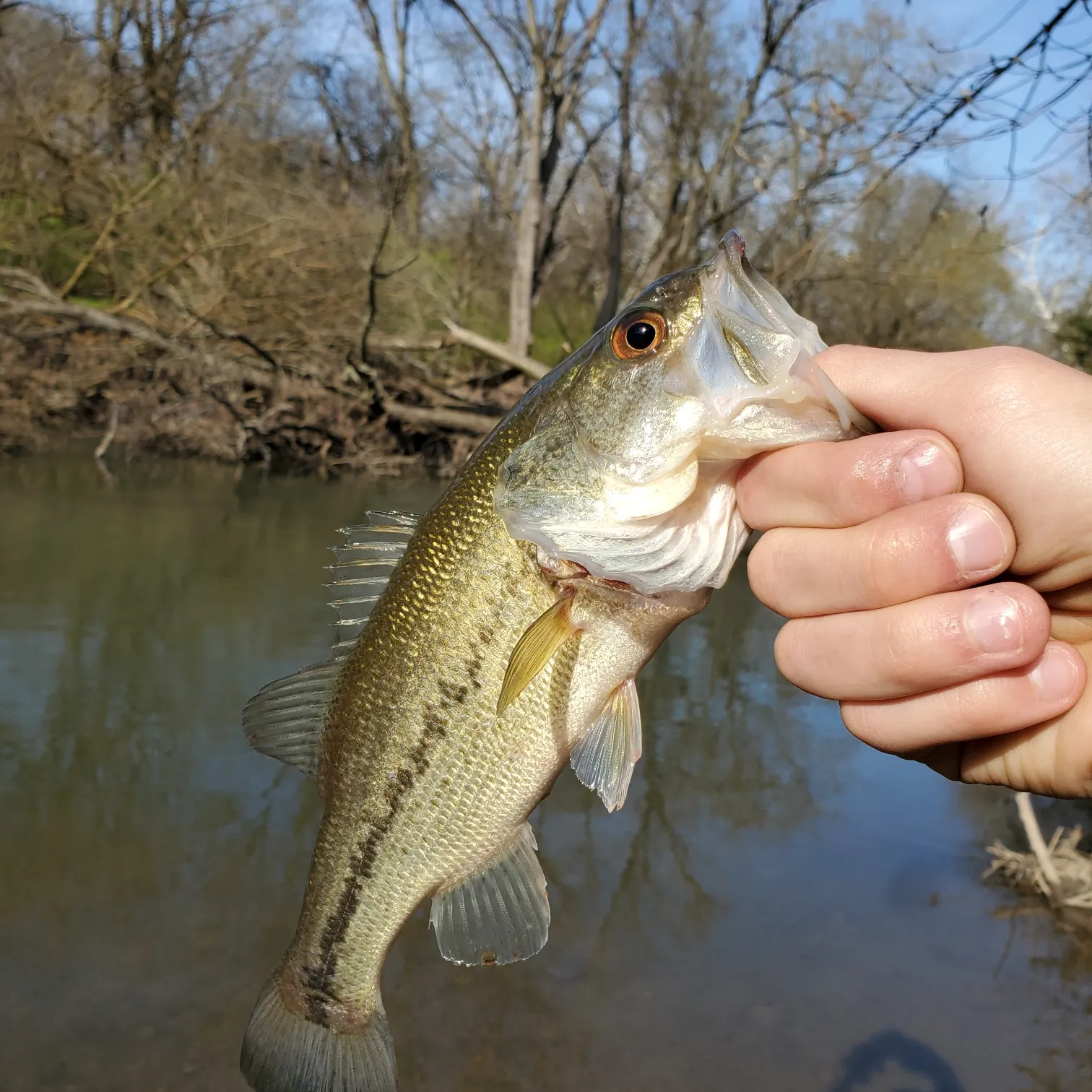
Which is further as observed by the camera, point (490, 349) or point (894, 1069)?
point (490, 349)

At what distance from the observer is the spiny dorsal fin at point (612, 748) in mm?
1882

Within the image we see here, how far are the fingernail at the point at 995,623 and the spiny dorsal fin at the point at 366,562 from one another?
1171 millimetres

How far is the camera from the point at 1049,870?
4.11 metres

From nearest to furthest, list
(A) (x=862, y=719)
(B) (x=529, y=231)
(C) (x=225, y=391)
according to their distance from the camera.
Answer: (A) (x=862, y=719), (C) (x=225, y=391), (B) (x=529, y=231)

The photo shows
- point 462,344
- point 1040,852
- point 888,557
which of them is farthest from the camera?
point 462,344

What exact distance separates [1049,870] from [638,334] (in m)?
3.82

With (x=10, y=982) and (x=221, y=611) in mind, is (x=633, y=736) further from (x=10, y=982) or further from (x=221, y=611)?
(x=221, y=611)

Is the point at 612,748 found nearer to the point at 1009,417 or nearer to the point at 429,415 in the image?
the point at 1009,417

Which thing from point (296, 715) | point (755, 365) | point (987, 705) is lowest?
A: point (296, 715)

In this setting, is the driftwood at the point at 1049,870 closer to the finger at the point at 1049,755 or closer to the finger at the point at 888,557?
the finger at the point at 1049,755

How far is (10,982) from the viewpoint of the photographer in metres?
3.20

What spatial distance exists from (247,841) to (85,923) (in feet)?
2.47

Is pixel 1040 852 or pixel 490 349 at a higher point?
pixel 490 349

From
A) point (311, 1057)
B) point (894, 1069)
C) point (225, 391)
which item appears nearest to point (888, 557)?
point (311, 1057)
